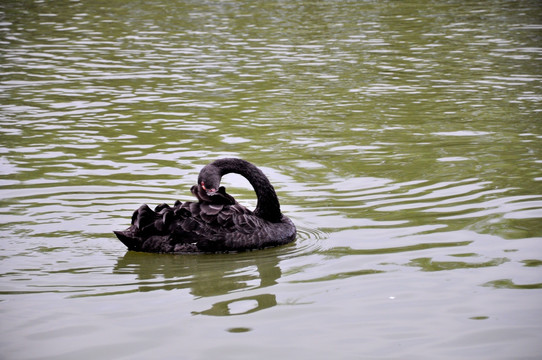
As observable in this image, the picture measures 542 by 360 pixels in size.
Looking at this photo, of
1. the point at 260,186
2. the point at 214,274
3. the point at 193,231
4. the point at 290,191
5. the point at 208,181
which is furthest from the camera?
the point at 290,191

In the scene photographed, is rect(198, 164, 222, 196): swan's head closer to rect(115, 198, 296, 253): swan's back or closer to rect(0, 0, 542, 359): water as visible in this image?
rect(115, 198, 296, 253): swan's back

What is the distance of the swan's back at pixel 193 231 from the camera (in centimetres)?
673

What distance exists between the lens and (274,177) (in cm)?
908

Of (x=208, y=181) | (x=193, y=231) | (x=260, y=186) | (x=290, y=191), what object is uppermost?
(x=208, y=181)

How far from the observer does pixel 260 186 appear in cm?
717

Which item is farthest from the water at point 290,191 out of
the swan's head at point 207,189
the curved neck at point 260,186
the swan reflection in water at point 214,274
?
the swan's head at point 207,189

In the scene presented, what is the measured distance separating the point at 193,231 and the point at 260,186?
76cm

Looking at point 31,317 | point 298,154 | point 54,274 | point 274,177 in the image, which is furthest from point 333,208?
point 31,317

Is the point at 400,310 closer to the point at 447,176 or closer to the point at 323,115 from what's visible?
the point at 447,176

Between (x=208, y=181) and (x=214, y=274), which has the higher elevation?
(x=208, y=181)

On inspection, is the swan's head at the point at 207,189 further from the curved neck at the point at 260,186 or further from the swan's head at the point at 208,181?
the curved neck at the point at 260,186

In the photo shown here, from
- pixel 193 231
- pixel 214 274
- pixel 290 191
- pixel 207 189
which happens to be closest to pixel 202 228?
pixel 193 231

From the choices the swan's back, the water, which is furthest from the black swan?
the water

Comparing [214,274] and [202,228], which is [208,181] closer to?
[202,228]
